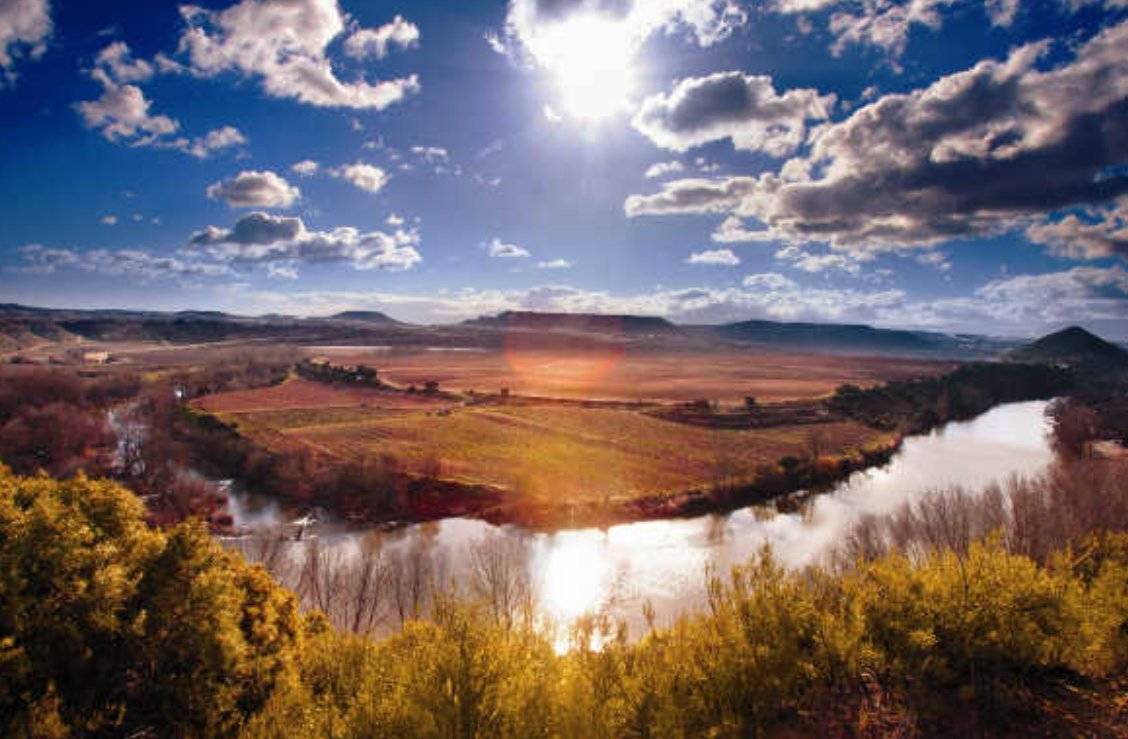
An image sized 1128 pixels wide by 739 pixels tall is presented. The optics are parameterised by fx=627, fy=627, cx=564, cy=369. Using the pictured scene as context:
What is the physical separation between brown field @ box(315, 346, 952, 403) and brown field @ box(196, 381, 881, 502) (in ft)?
66.4

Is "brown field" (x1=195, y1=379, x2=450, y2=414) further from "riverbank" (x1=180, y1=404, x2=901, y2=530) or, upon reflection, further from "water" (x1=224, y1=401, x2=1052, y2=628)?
"water" (x1=224, y1=401, x2=1052, y2=628)

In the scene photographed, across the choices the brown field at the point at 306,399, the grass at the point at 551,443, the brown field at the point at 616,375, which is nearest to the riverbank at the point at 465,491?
the grass at the point at 551,443

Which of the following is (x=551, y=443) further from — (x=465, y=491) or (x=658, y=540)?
(x=658, y=540)

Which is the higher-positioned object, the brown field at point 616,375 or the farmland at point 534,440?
the brown field at point 616,375

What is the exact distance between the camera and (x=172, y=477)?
48094mm

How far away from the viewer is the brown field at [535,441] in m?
53.1

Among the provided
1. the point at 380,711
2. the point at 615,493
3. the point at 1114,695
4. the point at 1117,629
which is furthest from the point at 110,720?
the point at 615,493

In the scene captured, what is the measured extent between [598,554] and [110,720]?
3024 centimetres

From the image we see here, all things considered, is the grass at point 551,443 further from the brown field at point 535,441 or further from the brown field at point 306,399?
the brown field at point 306,399

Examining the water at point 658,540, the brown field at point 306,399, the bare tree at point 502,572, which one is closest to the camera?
the bare tree at point 502,572

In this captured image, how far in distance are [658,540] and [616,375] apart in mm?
100842

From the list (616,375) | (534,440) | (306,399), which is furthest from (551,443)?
(616,375)

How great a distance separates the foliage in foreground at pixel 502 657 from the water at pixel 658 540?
48.8 feet

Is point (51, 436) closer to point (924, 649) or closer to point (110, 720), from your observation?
point (110, 720)
